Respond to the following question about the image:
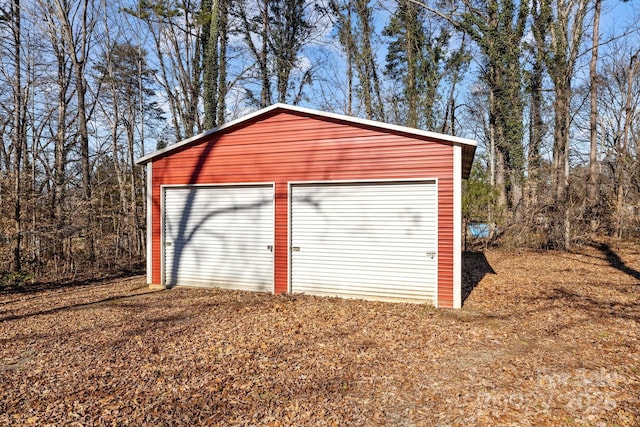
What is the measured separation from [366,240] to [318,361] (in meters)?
3.17

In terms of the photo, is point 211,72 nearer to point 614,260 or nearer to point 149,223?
point 149,223

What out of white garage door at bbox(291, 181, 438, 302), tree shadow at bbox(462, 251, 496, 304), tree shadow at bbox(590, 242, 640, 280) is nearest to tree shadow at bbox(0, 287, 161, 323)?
white garage door at bbox(291, 181, 438, 302)

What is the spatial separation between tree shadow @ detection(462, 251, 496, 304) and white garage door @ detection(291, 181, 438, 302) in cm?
139

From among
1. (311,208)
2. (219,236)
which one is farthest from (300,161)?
(219,236)

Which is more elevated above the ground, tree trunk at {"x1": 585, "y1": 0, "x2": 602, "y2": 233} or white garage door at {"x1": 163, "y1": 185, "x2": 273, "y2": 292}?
tree trunk at {"x1": 585, "y1": 0, "x2": 602, "y2": 233}

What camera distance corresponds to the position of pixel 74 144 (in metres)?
13.9

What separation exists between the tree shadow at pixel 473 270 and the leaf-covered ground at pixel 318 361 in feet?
2.54

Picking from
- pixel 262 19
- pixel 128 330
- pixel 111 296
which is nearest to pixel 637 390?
pixel 128 330

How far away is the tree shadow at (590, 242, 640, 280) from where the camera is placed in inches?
371

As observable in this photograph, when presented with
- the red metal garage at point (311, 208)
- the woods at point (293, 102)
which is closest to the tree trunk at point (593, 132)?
the woods at point (293, 102)

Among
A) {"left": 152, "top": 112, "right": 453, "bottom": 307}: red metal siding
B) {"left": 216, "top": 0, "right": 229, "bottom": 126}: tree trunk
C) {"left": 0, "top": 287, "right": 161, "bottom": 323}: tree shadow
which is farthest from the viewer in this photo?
{"left": 216, "top": 0, "right": 229, "bottom": 126}: tree trunk

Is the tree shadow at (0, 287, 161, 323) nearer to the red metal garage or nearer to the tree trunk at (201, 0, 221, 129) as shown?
the red metal garage

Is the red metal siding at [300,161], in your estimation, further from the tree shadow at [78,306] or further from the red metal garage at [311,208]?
the tree shadow at [78,306]

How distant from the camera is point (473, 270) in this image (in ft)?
33.9
